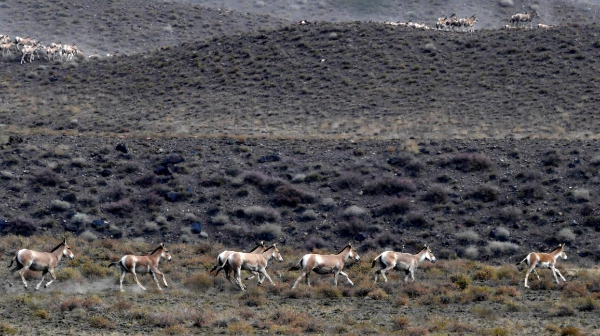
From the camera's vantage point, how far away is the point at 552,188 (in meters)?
34.7

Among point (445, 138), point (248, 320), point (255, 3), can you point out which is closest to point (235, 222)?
point (248, 320)

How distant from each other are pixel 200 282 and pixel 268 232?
8168mm

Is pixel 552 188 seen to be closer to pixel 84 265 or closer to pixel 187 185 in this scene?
pixel 187 185

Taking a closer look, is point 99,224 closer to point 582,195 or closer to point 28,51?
point 582,195

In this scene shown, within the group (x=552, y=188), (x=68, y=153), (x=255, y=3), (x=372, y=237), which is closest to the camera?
(x=372, y=237)

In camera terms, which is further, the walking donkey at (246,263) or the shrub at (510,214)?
the shrub at (510,214)

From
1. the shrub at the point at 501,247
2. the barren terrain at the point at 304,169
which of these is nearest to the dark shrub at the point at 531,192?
the barren terrain at the point at 304,169

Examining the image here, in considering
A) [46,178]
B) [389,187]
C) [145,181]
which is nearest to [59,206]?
[46,178]

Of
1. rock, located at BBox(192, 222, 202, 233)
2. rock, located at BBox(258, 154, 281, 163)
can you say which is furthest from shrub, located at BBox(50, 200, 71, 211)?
rock, located at BBox(258, 154, 281, 163)

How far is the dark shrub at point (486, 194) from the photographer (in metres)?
34.1

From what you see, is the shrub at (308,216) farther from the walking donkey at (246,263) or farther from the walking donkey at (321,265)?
the walking donkey at (321,265)

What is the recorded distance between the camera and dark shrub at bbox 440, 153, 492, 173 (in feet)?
121

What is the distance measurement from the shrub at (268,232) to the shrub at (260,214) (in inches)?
35.3

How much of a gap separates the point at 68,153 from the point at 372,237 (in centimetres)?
1505
